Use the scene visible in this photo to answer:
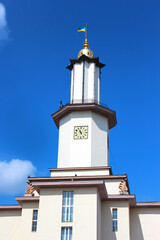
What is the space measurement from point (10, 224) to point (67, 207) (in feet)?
21.8

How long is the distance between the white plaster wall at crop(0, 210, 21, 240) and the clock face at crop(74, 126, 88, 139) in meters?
7.55

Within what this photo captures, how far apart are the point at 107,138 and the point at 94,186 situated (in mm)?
7119

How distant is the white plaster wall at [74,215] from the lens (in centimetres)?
2391

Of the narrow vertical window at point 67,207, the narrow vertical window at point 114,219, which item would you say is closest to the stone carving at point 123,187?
the narrow vertical window at point 114,219

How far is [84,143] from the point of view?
29953 millimetres

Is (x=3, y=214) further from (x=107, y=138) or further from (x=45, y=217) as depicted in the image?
(x=107, y=138)

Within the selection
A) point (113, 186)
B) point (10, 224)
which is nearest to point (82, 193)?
point (113, 186)

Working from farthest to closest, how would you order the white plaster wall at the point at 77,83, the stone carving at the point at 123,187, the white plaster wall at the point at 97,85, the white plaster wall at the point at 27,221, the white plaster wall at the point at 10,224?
the white plaster wall at the point at 97,85
the white plaster wall at the point at 77,83
the white plaster wall at the point at 10,224
the stone carving at the point at 123,187
the white plaster wall at the point at 27,221

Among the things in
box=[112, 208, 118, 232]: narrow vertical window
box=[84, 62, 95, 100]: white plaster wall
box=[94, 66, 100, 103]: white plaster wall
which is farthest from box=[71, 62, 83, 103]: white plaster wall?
box=[112, 208, 118, 232]: narrow vertical window

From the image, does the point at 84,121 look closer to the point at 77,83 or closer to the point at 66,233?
the point at 77,83

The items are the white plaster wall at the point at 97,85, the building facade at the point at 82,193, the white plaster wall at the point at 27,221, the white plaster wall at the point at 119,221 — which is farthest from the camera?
the white plaster wall at the point at 97,85

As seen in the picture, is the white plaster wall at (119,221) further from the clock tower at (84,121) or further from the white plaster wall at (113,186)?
the clock tower at (84,121)

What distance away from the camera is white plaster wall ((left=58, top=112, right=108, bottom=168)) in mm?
29531

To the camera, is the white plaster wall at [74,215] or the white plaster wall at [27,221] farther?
the white plaster wall at [27,221]
